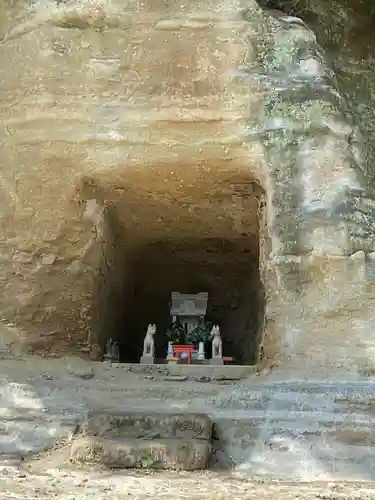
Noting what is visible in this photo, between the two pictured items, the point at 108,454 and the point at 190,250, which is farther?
the point at 190,250

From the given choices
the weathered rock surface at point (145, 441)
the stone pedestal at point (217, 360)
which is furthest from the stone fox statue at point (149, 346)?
the weathered rock surface at point (145, 441)

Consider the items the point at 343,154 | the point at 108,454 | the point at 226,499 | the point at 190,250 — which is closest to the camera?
the point at 226,499

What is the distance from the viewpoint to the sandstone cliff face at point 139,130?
209 inches

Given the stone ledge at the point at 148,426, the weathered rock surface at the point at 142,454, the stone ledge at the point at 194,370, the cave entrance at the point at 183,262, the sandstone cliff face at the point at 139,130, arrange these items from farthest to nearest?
the cave entrance at the point at 183,262 → the sandstone cliff face at the point at 139,130 → the stone ledge at the point at 194,370 → the stone ledge at the point at 148,426 → the weathered rock surface at the point at 142,454

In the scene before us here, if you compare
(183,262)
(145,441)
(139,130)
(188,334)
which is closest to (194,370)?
(188,334)

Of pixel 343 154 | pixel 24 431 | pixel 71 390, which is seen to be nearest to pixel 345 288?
pixel 343 154

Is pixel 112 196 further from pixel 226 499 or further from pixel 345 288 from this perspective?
pixel 226 499

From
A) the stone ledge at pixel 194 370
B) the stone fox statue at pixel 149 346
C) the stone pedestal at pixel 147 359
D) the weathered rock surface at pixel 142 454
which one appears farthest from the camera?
the stone fox statue at pixel 149 346

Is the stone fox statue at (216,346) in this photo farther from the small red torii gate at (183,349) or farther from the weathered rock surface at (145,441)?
the weathered rock surface at (145,441)

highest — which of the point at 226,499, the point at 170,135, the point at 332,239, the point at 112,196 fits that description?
the point at 170,135

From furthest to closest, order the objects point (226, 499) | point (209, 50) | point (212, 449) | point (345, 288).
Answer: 1. point (209, 50)
2. point (345, 288)
3. point (212, 449)
4. point (226, 499)

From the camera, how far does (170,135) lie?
5.50 metres

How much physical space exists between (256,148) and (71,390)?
8.13 feet

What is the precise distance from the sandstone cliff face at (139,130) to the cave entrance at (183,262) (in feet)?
0.42
